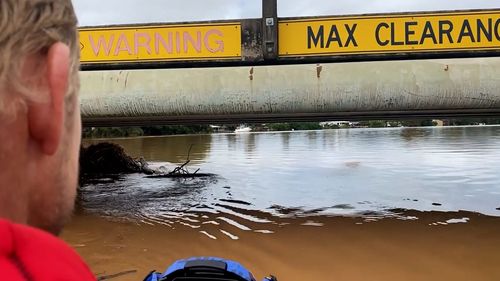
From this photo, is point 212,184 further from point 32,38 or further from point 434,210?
point 32,38

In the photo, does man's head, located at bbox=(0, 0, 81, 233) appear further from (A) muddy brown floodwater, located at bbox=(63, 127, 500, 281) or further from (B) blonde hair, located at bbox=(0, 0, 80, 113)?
(A) muddy brown floodwater, located at bbox=(63, 127, 500, 281)

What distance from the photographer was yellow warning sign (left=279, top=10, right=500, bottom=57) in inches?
233

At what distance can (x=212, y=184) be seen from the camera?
13.1m

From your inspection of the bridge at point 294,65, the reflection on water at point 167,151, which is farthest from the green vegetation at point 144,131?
the bridge at point 294,65

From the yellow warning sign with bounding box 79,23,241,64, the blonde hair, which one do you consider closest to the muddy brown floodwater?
the yellow warning sign with bounding box 79,23,241,64

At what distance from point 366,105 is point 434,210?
12.1 feet

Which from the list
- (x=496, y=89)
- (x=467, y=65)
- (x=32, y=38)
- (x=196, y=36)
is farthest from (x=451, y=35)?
(x=32, y=38)

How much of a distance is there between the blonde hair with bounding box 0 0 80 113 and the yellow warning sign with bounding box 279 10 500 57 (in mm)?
5462

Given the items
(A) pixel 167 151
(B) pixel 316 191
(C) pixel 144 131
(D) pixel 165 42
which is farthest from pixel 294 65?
(C) pixel 144 131

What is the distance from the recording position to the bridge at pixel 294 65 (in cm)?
591

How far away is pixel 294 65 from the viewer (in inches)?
244

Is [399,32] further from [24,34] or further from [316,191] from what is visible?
[316,191]

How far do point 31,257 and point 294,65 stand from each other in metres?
5.63

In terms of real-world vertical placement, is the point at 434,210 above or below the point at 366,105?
below
